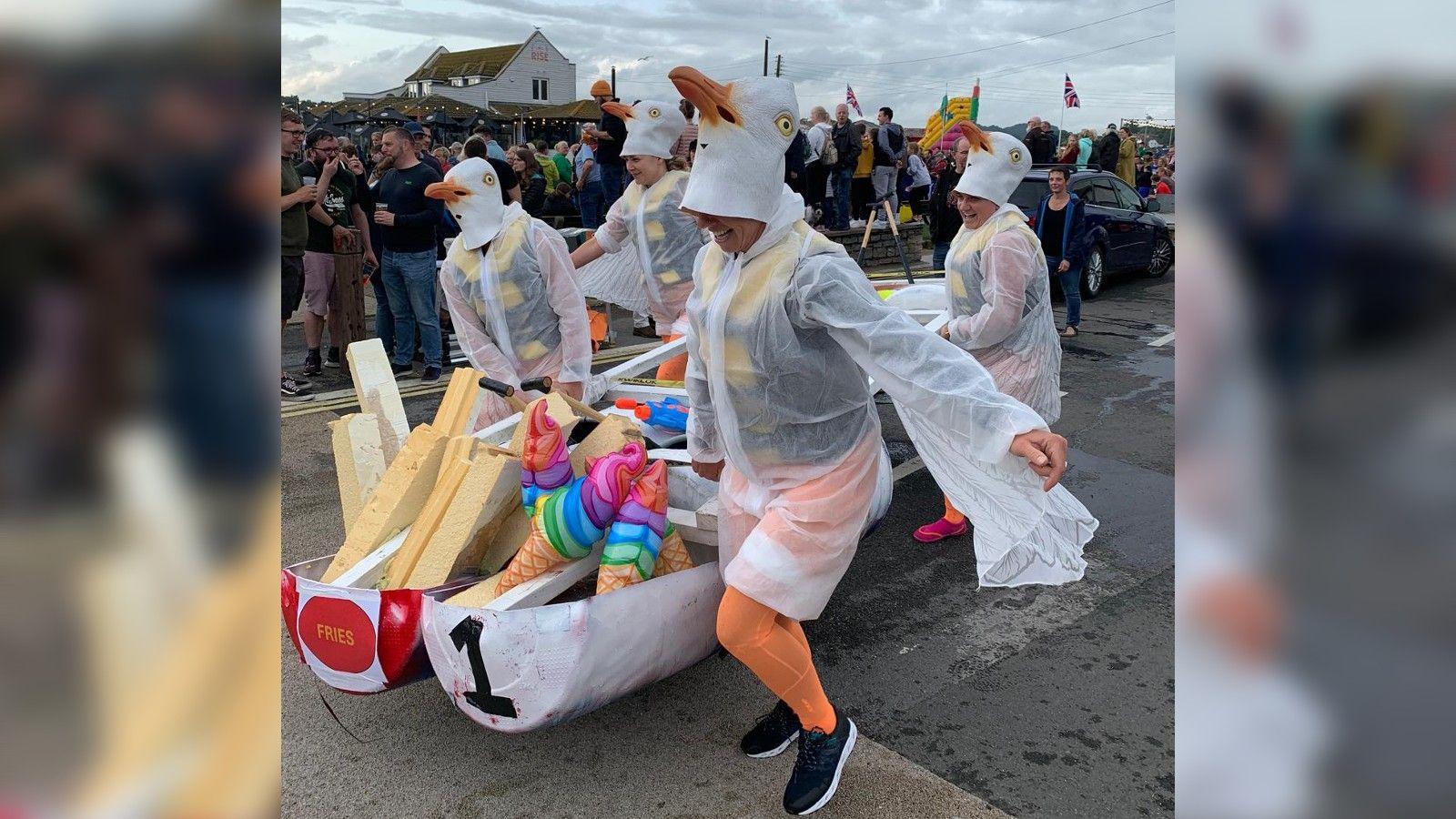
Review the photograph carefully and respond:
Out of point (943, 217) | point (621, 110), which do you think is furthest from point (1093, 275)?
point (621, 110)

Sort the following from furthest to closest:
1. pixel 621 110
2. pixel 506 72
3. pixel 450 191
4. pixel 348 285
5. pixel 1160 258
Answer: pixel 506 72, pixel 1160 258, pixel 348 285, pixel 621 110, pixel 450 191

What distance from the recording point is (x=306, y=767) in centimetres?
321

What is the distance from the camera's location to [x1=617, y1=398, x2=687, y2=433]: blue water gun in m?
4.75

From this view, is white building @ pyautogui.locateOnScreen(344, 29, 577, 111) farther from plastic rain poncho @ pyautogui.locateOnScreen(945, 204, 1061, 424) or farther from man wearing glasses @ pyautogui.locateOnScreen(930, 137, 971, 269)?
plastic rain poncho @ pyautogui.locateOnScreen(945, 204, 1061, 424)

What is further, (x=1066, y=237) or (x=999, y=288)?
(x=1066, y=237)

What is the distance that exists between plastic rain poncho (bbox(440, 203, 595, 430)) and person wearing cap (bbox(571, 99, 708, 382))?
36.7 inches

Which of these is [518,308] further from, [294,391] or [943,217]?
[943,217]

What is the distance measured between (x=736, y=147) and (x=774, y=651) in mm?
1382

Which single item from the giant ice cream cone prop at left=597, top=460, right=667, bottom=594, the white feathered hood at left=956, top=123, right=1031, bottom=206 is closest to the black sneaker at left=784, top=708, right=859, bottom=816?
the giant ice cream cone prop at left=597, top=460, right=667, bottom=594

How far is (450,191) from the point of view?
179 inches
